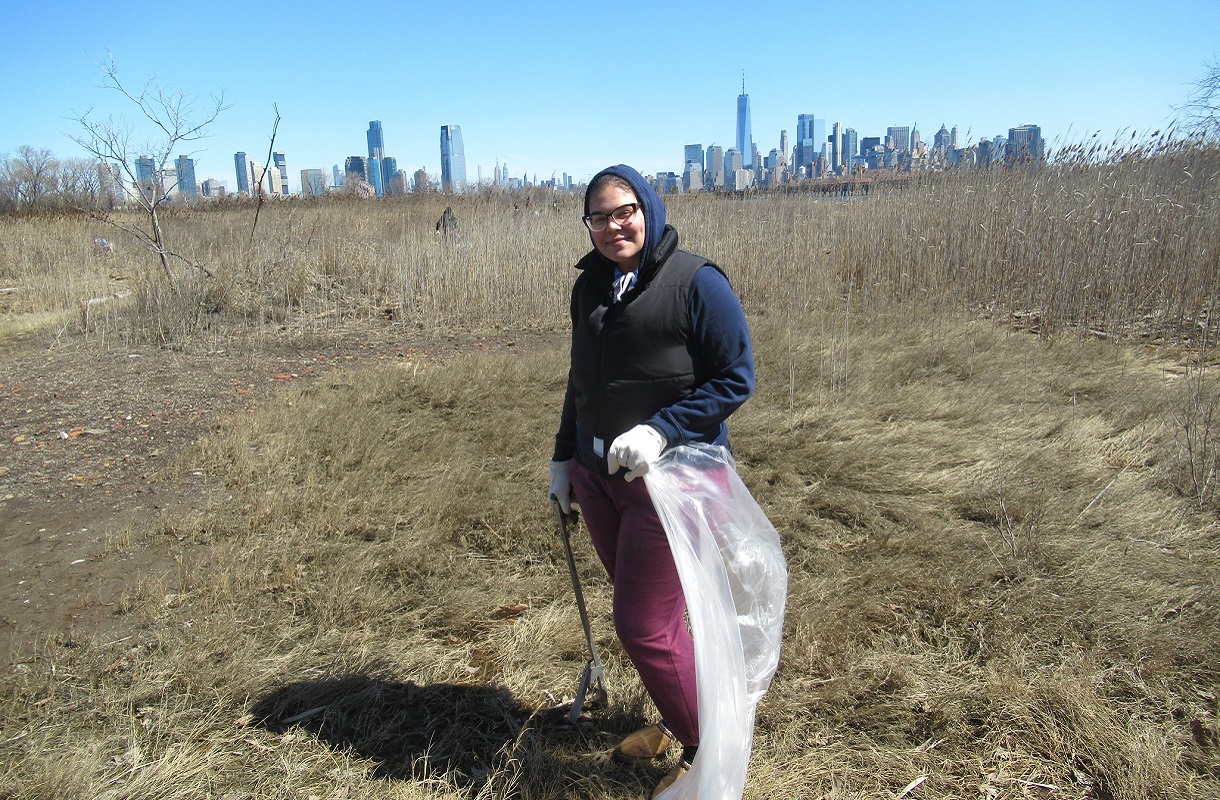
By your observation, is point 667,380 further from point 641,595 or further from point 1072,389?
point 1072,389

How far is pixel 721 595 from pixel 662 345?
1.97 ft

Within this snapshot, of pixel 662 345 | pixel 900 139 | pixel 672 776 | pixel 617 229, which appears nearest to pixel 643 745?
pixel 672 776

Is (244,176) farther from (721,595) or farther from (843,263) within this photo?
(721,595)

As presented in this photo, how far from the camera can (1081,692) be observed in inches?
89.2

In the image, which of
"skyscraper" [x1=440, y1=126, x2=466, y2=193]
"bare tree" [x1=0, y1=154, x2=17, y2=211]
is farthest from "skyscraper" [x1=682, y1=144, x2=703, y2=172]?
"bare tree" [x1=0, y1=154, x2=17, y2=211]

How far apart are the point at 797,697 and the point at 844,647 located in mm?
314

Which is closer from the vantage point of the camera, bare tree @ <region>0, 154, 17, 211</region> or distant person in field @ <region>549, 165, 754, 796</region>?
distant person in field @ <region>549, 165, 754, 796</region>

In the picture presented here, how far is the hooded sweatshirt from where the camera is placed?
5.82 feet

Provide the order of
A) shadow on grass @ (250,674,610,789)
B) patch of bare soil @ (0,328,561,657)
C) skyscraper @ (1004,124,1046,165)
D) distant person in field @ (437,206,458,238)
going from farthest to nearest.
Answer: distant person in field @ (437,206,458,238)
skyscraper @ (1004,124,1046,165)
patch of bare soil @ (0,328,561,657)
shadow on grass @ (250,674,610,789)

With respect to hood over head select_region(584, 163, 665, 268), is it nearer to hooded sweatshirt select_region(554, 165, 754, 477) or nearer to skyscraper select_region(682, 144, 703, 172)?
hooded sweatshirt select_region(554, 165, 754, 477)

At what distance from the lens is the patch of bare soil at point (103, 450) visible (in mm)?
3082

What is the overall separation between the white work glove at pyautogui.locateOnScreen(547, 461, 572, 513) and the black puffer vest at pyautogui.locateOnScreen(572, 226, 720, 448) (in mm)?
331

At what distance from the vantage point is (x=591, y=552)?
3.44 metres

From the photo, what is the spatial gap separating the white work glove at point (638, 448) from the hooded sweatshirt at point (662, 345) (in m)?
0.03
